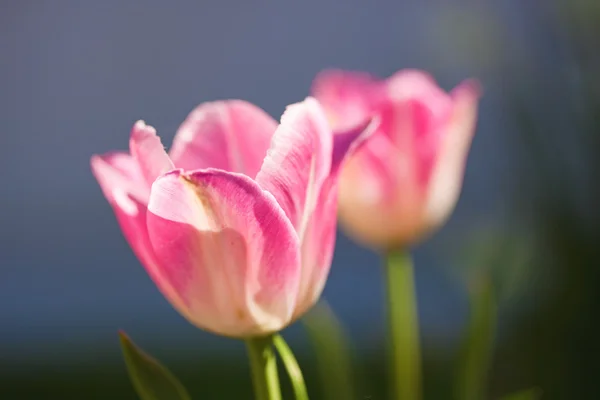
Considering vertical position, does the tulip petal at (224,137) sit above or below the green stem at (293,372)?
above


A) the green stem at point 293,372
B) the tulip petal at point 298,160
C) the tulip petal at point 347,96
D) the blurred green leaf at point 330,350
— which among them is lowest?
the blurred green leaf at point 330,350

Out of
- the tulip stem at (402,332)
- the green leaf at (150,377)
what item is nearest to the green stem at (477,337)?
the tulip stem at (402,332)

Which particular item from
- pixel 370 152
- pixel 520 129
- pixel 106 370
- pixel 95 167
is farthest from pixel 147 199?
pixel 106 370

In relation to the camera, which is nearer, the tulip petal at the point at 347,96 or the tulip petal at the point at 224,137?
the tulip petal at the point at 224,137

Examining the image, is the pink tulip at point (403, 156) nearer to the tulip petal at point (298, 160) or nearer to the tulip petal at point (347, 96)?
the tulip petal at point (347, 96)

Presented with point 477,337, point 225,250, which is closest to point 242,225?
point 225,250

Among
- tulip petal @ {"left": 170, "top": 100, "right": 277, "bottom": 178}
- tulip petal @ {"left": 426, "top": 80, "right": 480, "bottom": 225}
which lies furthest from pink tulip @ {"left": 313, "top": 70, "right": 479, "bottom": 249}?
tulip petal @ {"left": 170, "top": 100, "right": 277, "bottom": 178}
